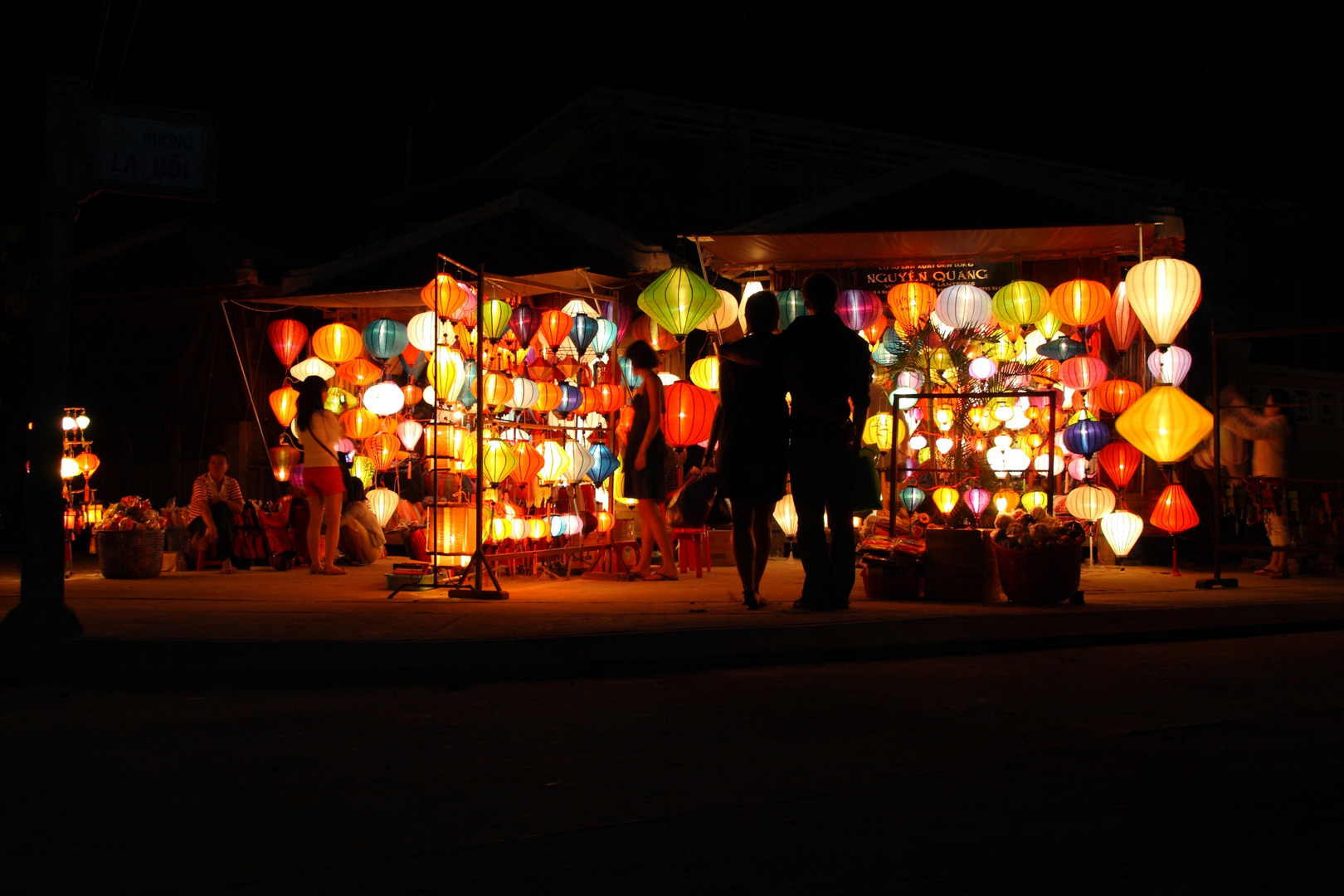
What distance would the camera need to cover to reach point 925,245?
40.1 ft

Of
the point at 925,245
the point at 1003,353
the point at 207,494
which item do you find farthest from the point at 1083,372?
the point at 207,494

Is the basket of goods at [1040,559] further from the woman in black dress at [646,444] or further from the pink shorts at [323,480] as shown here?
the pink shorts at [323,480]

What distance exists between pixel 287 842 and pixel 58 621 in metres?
3.94

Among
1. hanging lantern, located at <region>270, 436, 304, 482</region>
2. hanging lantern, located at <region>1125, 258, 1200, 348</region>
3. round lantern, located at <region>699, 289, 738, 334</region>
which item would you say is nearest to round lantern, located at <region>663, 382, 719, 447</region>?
round lantern, located at <region>699, 289, 738, 334</region>

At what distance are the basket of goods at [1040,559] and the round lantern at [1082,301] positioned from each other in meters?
3.83

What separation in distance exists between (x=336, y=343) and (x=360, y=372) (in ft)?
1.86

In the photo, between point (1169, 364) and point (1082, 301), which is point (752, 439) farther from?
point (1169, 364)

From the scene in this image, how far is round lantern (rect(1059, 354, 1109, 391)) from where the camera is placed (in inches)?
474

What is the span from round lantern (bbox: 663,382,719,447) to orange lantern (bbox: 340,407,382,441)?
4.50m

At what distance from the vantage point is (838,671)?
5926 mm

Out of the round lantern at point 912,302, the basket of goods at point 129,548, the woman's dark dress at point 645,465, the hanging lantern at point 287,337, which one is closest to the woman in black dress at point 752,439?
the woman's dark dress at point 645,465

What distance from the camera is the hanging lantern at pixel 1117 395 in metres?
12.0

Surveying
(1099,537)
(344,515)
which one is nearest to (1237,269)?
(1099,537)

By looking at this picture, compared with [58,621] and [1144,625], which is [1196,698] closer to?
[1144,625]
